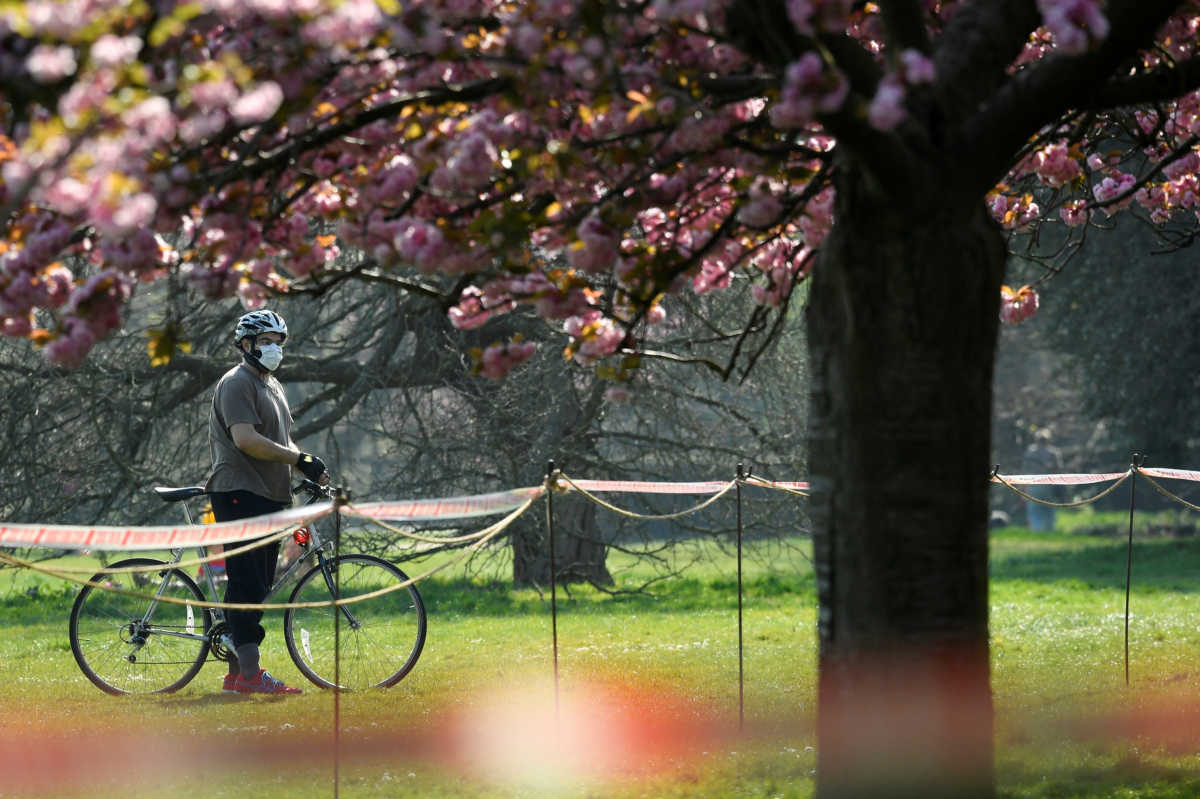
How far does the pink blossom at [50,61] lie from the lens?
380 centimetres

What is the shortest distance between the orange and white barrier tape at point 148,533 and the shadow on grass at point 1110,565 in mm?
12995

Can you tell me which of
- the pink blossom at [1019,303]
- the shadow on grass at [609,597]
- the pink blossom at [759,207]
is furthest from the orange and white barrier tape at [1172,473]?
the pink blossom at [759,207]

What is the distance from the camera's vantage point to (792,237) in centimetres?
812

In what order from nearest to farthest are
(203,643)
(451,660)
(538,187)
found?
(538,187) → (203,643) → (451,660)

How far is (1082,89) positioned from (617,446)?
13.0m

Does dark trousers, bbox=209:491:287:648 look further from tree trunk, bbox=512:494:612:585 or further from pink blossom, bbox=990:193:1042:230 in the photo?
tree trunk, bbox=512:494:612:585

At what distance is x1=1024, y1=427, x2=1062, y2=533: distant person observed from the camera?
39.0m

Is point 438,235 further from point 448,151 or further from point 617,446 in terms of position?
point 617,446

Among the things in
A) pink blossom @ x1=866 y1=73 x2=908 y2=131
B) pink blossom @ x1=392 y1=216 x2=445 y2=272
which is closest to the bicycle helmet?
pink blossom @ x1=392 y1=216 x2=445 y2=272

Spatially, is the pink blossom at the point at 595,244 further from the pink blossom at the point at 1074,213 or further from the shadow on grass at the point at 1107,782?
the pink blossom at the point at 1074,213

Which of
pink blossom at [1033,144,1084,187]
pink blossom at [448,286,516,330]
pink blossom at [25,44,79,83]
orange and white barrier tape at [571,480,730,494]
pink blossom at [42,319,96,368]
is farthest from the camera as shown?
orange and white barrier tape at [571,480,730,494]

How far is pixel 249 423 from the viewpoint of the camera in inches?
391

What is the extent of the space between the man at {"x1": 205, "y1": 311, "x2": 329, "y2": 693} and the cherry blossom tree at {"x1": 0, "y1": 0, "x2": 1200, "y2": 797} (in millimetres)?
3470

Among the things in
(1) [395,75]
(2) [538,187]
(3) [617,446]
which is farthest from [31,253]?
(3) [617,446]
